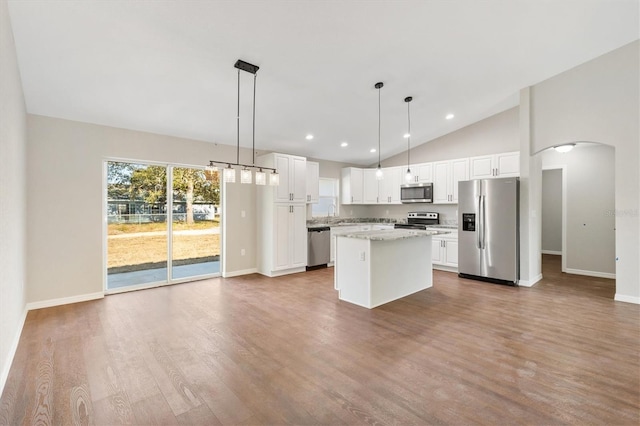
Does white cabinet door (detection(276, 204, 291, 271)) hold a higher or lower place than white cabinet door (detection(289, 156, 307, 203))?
lower

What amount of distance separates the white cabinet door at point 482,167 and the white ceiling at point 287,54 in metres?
1.13

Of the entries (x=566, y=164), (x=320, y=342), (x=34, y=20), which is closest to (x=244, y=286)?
(x=320, y=342)

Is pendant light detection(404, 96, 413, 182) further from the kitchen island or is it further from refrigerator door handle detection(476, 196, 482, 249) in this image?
refrigerator door handle detection(476, 196, 482, 249)

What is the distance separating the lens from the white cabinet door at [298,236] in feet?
19.9

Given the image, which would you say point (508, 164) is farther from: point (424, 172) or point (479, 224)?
point (424, 172)

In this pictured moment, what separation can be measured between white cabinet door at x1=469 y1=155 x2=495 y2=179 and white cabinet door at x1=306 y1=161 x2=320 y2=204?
3164mm

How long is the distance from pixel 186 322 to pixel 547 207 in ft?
29.5

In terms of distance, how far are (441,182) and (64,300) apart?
22.3 feet

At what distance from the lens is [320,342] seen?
2.95 m

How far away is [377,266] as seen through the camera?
3988 mm

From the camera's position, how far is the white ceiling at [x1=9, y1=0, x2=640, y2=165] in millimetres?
2719

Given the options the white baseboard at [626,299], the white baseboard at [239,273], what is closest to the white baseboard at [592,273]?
the white baseboard at [626,299]

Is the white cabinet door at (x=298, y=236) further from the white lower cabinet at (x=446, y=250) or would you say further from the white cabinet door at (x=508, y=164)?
the white cabinet door at (x=508, y=164)

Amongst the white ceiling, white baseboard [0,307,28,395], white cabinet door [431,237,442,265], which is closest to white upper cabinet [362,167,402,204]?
white cabinet door [431,237,442,265]
